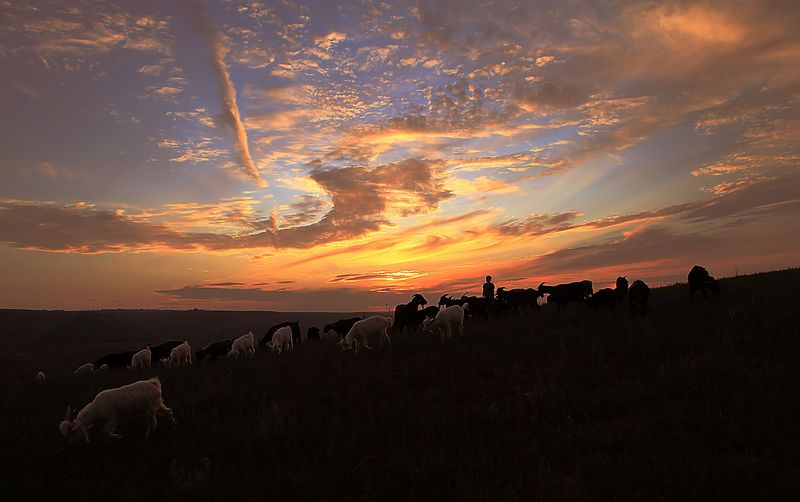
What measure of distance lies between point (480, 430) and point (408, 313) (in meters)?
13.6

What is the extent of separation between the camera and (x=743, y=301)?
14578 mm

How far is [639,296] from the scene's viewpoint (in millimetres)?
16047

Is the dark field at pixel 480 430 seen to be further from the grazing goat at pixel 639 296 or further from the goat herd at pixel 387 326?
the grazing goat at pixel 639 296

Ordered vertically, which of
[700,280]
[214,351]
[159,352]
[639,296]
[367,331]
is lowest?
[159,352]

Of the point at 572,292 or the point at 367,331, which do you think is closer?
the point at 367,331

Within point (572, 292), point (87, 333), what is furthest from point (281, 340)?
point (87, 333)

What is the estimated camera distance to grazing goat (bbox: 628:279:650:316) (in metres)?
15.7

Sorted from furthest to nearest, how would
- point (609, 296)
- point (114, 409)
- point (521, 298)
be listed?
1. point (521, 298)
2. point (609, 296)
3. point (114, 409)

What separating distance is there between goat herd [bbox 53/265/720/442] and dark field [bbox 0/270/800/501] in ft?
1.79

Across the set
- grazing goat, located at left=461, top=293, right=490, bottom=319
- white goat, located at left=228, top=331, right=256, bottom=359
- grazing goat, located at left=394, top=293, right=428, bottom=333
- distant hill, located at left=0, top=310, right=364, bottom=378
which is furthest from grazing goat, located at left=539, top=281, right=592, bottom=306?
distant hill, located at left=0, top=310, right=364, bottom=378

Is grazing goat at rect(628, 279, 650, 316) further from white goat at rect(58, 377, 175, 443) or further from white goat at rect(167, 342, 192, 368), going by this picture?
white goat at rect(167, 342, 192, 368)

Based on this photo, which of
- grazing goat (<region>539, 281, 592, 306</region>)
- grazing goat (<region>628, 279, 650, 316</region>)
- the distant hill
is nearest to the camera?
grazing goat (<region>628, 279, 650, 316</region>)

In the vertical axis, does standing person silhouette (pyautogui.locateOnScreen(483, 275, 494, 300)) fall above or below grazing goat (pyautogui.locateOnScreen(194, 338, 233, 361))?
above

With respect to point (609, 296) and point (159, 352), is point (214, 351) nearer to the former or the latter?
point (159, 352)
